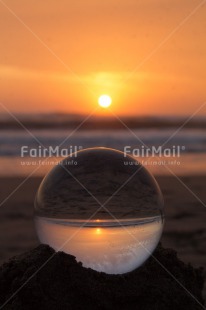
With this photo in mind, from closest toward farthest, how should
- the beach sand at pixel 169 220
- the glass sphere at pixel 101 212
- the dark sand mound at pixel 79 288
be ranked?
the dark sand mound at pixel 79 288
the glass sphere at pixel 101 212
the beach sand at pixel 169 220

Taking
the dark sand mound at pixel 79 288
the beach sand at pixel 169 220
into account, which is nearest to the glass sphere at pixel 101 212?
the dark sand mound at pixel 79 288

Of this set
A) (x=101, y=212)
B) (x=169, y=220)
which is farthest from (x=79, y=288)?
(x=169, y=220)

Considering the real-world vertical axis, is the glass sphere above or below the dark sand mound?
above

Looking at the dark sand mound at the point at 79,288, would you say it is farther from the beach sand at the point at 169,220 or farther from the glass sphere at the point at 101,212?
the beach sand at the point at 169,220

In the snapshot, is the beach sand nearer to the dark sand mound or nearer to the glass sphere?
the dark sand mound

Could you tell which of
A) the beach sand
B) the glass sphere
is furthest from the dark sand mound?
the beach sand

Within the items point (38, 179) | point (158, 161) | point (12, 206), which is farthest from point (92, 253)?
point (158, 161)

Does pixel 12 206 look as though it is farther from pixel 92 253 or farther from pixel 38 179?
pixel 92 253
